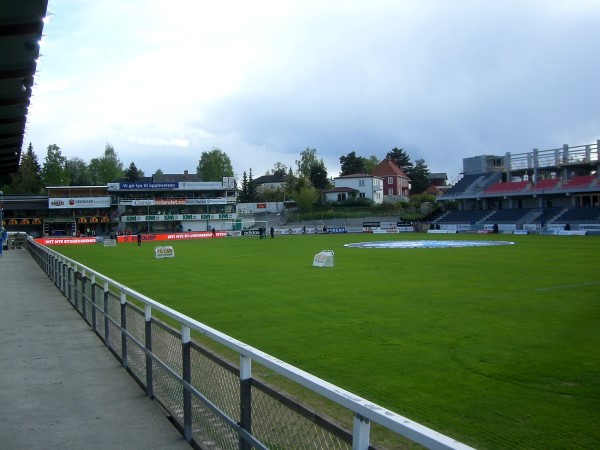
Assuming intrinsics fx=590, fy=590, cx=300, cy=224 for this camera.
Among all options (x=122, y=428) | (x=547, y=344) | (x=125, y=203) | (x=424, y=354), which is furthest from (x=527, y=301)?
(x=125, y=203)

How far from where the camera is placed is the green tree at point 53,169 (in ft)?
424

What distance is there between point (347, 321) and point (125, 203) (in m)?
91.0

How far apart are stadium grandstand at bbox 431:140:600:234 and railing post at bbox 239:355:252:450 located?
58.3 metres

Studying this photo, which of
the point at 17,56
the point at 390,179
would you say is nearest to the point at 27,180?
the point at 390,179

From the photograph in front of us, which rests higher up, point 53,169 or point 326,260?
point 53,169

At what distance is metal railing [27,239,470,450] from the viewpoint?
9.70ft

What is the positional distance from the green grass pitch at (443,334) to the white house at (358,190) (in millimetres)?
91386

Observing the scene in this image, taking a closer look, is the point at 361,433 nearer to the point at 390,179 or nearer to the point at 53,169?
the point at 390,179

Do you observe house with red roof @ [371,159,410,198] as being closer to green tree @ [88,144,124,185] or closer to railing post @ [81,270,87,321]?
green tree @ [88,144,124,185]

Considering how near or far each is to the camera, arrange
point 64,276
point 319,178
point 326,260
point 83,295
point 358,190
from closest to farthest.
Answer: point 83,295 → point 64,276 → point 326,260 → point 358,190 → point 319,178

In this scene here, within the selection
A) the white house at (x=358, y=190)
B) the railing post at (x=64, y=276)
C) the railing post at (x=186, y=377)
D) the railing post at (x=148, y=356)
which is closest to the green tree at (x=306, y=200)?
the white house at (x=358, y=190)

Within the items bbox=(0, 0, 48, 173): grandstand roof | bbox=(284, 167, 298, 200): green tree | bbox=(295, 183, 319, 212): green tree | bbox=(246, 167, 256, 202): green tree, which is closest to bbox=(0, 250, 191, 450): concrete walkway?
bbox=(0, 0, 48, 173): grandstand roof

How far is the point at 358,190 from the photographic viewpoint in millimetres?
116312

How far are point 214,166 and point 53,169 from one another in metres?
35.7
